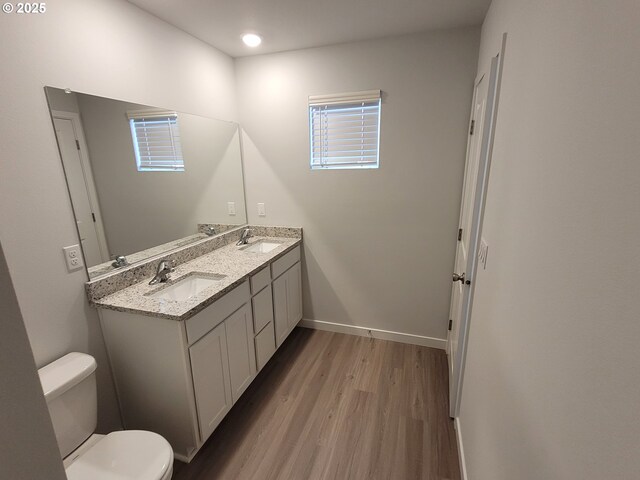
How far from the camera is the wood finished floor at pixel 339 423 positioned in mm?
1618

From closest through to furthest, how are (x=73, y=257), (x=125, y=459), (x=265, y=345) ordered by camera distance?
(x=125, y=459) < (x=73, y=257) < (x=265, y=345)

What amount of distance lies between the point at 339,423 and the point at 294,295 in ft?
3.73

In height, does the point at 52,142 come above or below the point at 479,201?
above

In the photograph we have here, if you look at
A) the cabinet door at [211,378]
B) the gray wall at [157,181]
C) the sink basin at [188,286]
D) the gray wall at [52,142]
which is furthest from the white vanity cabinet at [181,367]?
the gray wall at [157,181]

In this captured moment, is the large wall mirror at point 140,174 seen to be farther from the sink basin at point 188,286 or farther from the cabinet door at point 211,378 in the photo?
the cabinet door at point 211,378

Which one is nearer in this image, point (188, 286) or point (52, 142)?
point (52, 142)

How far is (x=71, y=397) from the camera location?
4.24 feet

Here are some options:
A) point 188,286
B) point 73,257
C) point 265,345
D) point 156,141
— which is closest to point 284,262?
point 265,345

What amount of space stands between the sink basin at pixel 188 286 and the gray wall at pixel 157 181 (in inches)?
12.9

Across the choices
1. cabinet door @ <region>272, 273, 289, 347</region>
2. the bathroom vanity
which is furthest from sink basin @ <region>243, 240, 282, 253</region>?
Result: the bathroom vanity

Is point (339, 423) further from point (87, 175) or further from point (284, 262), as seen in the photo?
point (87, 175)

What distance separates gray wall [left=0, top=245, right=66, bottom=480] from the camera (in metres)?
0.41

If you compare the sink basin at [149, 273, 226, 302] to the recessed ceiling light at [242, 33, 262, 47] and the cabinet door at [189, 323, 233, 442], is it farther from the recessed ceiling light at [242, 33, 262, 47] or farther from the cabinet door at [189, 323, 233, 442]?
the recessed ceiling light at [242, 33, 262, 47]

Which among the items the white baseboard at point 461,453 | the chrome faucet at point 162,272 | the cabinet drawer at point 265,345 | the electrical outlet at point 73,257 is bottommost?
the white baseboard at point 461,453
